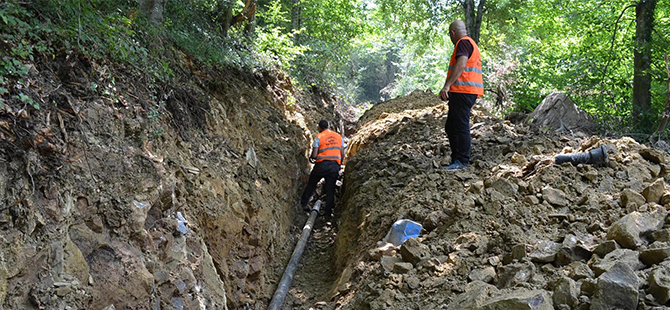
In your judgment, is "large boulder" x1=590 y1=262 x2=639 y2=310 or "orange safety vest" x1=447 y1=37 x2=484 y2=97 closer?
"large boulder" x1=590 y1=262 x2=639 y2=310

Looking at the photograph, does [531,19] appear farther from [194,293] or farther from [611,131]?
[194,293]

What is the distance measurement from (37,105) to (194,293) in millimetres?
1898

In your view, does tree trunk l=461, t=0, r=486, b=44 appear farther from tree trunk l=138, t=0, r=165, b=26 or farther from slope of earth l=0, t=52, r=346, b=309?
tree trunk l=138, t=0, r=165, b=26

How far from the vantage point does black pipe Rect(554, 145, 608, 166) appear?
4.98m

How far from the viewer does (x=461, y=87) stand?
5668 millimetres

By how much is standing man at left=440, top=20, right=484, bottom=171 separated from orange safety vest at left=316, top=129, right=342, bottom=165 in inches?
115

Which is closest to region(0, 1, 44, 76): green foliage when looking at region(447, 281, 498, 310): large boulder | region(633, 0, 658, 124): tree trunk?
region(447, 281, 498, 310): large boulder

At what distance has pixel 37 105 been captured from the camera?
3.26 m

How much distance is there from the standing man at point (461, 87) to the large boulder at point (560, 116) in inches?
113

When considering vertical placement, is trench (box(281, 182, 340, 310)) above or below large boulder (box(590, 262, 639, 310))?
below

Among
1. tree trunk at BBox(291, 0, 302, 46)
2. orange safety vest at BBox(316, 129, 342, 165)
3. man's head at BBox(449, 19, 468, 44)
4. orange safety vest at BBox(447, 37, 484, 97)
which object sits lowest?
orange safety vest at BBox(316, 129, 342, 165)

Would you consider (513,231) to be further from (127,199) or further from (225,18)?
(225,18)

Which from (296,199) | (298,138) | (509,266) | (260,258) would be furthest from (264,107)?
(509,266)

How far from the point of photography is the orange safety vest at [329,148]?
8.48 m
